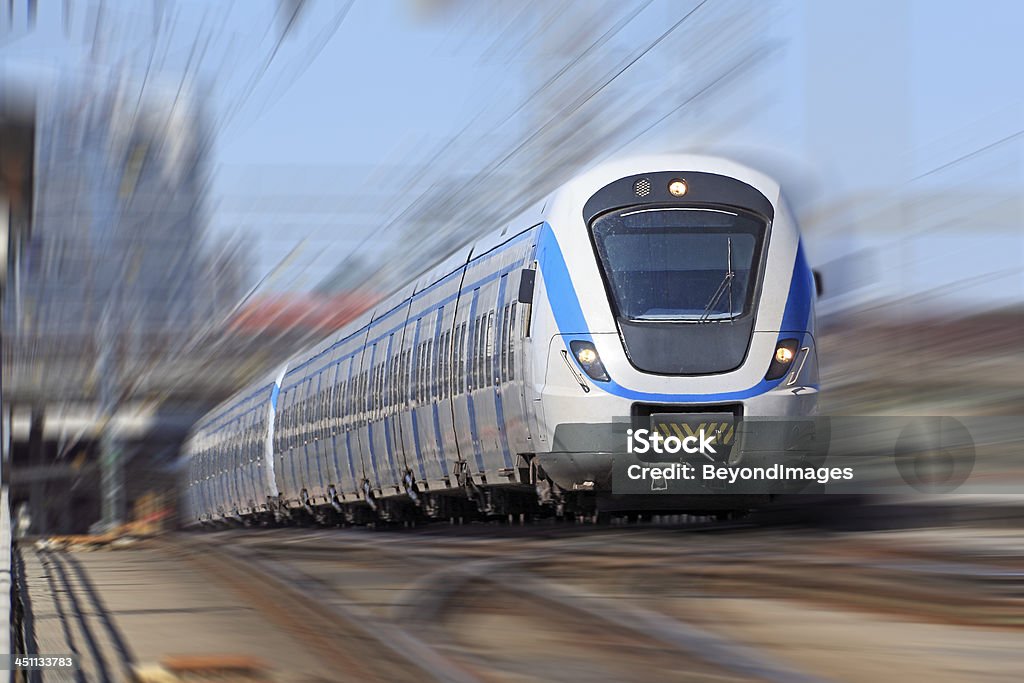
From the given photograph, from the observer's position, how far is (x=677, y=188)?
1250 cm

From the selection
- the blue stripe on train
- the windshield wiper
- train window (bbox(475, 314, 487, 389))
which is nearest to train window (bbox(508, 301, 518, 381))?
the blue stripe on train

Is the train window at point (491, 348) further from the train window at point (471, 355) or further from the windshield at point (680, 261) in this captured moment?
the windshield at point (680, 261)

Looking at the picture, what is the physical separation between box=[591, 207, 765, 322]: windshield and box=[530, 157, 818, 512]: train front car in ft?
0.03

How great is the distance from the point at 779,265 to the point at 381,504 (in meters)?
8.92

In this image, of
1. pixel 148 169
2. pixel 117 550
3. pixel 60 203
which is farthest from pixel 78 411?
pixel 148 169

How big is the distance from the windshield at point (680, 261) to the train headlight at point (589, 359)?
13.9 inches

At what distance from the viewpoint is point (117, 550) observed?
23016mm

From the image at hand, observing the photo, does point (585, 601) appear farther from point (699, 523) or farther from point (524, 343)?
point (699, 523)

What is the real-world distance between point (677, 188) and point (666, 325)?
1.20 meters

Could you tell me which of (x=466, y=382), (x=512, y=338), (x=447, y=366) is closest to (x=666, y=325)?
(x=512, y=338)

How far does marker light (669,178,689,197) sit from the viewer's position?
12.5 metres

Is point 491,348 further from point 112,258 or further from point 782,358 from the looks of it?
point 112,258

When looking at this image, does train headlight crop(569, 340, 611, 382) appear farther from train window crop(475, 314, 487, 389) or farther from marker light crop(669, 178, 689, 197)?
train window crop(475, 314, 487, 389)

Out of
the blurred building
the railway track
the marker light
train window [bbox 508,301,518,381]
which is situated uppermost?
the blurred building
